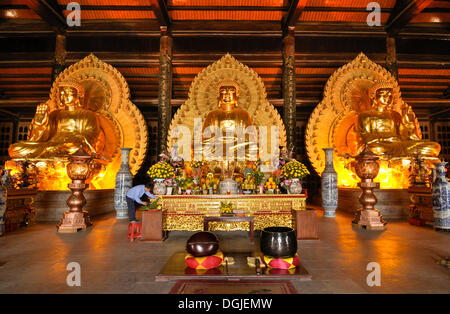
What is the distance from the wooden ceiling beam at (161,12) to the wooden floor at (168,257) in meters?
5.53

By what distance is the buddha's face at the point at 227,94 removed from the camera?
6.94 m

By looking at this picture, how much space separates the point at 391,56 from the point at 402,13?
3.69ft

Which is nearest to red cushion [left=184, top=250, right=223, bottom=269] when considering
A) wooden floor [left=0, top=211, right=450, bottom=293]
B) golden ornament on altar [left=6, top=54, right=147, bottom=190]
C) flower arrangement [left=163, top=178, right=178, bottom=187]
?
wooden floor [left=0, top=211, right=450, bottom=293]

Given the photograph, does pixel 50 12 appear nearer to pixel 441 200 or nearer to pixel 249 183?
pixel 249 183

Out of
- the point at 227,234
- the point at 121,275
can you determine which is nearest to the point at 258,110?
the point at 227,234

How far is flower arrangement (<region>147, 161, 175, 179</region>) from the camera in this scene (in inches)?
168

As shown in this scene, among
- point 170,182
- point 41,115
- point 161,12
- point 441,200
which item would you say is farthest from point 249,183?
point 41,115

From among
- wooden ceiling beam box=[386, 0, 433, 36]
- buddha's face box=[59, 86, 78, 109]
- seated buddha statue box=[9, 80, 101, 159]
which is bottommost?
seated buddha statue box=[9, 80, 101, 159]

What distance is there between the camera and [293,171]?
174 inches

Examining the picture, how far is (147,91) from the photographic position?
9.06 m

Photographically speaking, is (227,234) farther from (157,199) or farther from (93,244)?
(93,244)

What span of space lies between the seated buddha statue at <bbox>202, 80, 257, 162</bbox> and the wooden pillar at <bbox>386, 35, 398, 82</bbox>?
450 centimetres

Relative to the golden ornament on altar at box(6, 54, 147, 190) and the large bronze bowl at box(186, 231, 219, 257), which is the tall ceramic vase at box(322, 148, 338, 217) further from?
the golden ornament on altar at box(6, 54, 147, 190)

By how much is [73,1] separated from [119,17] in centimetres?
128
